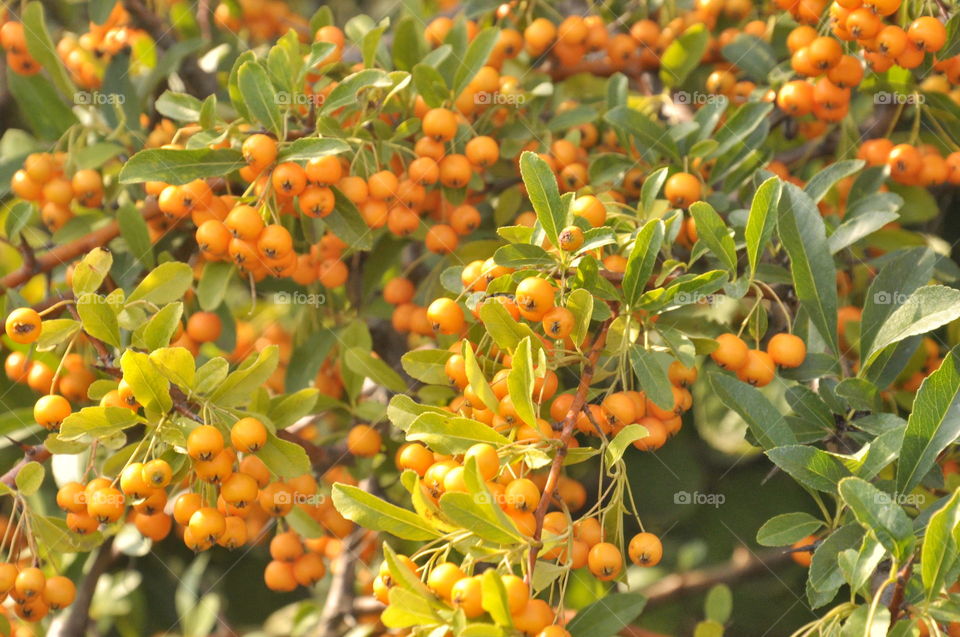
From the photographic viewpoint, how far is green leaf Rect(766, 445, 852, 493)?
1.89 meters

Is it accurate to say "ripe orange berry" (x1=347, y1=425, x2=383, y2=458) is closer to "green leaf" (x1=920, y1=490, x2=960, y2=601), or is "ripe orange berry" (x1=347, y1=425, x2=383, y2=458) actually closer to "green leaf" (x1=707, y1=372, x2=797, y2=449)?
"green leaf" (x1=707, y1=372, x2=797, y2=449)

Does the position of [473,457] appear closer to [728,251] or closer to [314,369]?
[728,251]

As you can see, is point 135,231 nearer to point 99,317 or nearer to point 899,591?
point 99,317

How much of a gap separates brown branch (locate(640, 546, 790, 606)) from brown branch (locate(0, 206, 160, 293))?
1.91 metres

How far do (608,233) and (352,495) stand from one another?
0.70 meters

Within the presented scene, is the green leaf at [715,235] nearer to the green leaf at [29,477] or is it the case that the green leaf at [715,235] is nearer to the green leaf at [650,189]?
the green leaf at [650,189]

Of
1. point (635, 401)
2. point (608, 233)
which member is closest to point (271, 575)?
point (635, 401)

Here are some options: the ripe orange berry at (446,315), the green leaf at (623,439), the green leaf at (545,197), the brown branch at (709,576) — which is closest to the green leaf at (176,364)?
the ripe orange berry at (446,315)

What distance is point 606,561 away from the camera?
188 centimetres

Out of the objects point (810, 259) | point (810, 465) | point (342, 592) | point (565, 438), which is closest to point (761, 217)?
point (810, 259)

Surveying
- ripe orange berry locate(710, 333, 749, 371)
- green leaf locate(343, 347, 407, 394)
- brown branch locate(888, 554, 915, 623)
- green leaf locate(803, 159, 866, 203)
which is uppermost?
green leaf locate(803, 159, 866, 203)

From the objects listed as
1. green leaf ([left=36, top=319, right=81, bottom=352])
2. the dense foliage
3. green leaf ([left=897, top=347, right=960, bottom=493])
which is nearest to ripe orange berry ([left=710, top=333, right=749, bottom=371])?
the dense foliage

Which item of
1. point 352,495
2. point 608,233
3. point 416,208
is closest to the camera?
point 352,495

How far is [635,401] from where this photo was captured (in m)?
2.07
